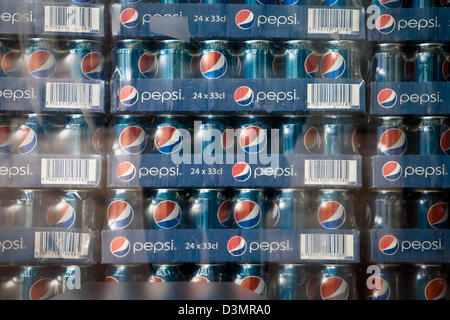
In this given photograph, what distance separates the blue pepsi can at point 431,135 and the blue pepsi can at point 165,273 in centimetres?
55

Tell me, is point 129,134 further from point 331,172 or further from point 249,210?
point 331,172

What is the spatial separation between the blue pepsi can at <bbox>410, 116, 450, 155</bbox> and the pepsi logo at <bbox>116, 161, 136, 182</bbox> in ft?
1.92

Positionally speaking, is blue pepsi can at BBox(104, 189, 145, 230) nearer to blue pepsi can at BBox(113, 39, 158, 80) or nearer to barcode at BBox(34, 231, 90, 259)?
barcode at BBox(34, 231, 90, 259)

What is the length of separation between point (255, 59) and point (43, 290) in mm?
638

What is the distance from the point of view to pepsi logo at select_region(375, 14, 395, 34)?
49.1 inches

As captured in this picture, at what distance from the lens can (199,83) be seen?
1.23 metres

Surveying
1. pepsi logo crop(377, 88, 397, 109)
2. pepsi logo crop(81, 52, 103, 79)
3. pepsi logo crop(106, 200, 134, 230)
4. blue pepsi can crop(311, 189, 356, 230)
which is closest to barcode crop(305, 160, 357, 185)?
blue pepsi can crop(311, 189, 356, 230)

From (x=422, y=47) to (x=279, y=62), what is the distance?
1.00ft

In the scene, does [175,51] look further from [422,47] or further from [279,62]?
[422,47]
